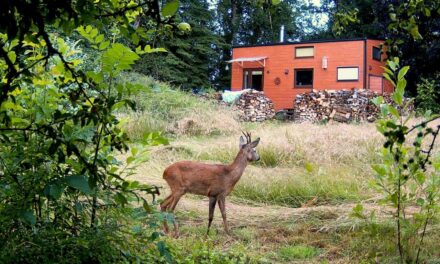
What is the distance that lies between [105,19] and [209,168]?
4.71 m

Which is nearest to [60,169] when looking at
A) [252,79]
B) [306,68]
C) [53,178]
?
[53,178]

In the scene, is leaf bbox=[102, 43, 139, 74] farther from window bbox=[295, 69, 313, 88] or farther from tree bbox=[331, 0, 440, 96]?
window bbox=[295, 69, 313, 88]

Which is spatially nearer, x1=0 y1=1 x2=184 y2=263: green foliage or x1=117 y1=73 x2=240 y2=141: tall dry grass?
x1=0 y1=1 x2=184 y2=263: green foliage

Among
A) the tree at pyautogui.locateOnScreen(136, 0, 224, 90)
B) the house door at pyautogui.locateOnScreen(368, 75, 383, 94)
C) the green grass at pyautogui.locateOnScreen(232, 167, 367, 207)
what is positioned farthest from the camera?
the tree at pyautogui.locateOnScreen(136, 0, 224, 90)

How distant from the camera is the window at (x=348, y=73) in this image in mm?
25328

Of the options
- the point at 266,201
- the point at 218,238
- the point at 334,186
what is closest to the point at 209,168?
the point at 218,238

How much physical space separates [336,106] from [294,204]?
1442cm

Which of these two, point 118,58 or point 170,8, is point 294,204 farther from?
point 170,8

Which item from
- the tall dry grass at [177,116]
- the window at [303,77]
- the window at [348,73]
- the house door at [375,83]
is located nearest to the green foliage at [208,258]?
the tall dry grass at [177,116]

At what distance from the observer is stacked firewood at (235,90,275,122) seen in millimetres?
22675

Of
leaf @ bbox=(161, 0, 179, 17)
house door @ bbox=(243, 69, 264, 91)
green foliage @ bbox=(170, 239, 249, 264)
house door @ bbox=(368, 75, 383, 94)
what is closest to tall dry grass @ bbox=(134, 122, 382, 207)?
green foliage @ bbox=(170, 239, 249, 264)

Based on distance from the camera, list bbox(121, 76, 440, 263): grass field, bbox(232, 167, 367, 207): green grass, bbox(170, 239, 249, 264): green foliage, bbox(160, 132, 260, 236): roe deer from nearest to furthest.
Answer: bbox(170, 239, 249, 264): green foliage
bbox(121, 76, 440, 263): grass field
bbox(160, 132, 260, 236): roe deer
bbox(232, 167, 367, 207): green grass

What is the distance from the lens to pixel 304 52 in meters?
27.0

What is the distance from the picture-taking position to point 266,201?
7.61m
